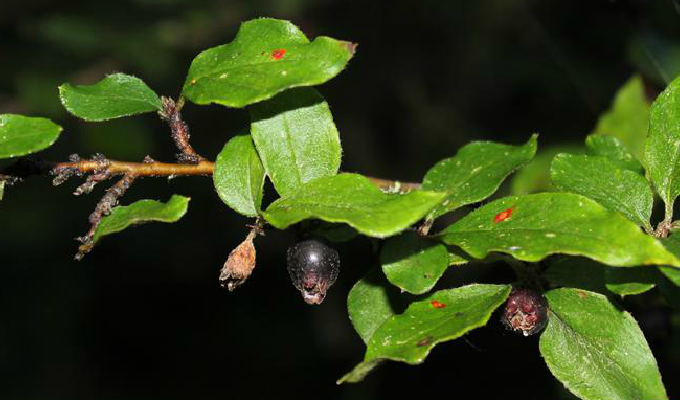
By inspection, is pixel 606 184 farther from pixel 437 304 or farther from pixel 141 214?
pixel 141 214

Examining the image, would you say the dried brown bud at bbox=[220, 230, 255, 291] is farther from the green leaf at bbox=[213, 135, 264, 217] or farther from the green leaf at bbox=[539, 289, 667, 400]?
the green leaf at bbox=[539, 289, 667, 400]

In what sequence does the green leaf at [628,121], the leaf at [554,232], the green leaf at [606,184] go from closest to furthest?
the leaf at [554,232]
the green leaf at [606,184]
the green leaf at [628,121]

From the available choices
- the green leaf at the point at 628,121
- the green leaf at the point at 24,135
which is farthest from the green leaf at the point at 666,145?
the green leaf at the point at 628,121

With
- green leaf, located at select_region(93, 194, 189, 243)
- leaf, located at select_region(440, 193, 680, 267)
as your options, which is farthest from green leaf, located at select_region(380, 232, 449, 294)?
green leaf, located at select_region(93, 194, 189, 243)

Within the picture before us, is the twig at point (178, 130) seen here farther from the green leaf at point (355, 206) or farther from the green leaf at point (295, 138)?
the green leaf at point (355, 206)

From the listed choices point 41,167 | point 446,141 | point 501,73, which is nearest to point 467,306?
point 41,167

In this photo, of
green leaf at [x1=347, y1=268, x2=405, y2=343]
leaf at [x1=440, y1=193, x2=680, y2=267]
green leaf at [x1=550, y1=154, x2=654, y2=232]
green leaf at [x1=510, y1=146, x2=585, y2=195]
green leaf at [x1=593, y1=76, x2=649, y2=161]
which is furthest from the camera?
green leaf at [x1=510, y1=146, x2=585, y2=195]
